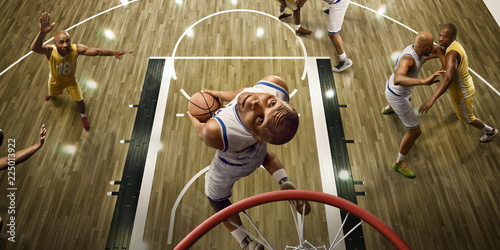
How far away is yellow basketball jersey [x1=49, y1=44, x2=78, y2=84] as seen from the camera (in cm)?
444

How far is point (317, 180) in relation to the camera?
4.64m

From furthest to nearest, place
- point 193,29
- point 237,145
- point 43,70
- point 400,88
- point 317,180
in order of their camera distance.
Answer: point 193,29
point 43,70
point 317,180
point 400,88
point 237,145

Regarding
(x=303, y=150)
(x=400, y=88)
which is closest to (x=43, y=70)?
(x=303, y=150)

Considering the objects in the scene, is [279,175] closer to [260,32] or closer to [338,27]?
[338,27]

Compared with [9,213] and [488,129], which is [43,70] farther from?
[488,129]

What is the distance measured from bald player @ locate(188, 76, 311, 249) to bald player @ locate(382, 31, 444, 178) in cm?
165

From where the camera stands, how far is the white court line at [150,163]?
4242 millimetres

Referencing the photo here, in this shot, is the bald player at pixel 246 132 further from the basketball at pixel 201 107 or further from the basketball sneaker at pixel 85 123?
the basketball sneaker at pixel 85 123

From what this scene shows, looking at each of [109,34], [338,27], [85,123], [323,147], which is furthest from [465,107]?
[109,34]

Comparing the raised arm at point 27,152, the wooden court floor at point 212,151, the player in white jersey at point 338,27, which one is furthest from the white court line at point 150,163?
the player in white jersey at point 338,27

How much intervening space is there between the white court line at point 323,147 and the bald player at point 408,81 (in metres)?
0.86

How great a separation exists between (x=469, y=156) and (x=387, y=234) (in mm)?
2849

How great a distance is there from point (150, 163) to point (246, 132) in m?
2.31

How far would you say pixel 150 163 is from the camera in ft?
15.8
